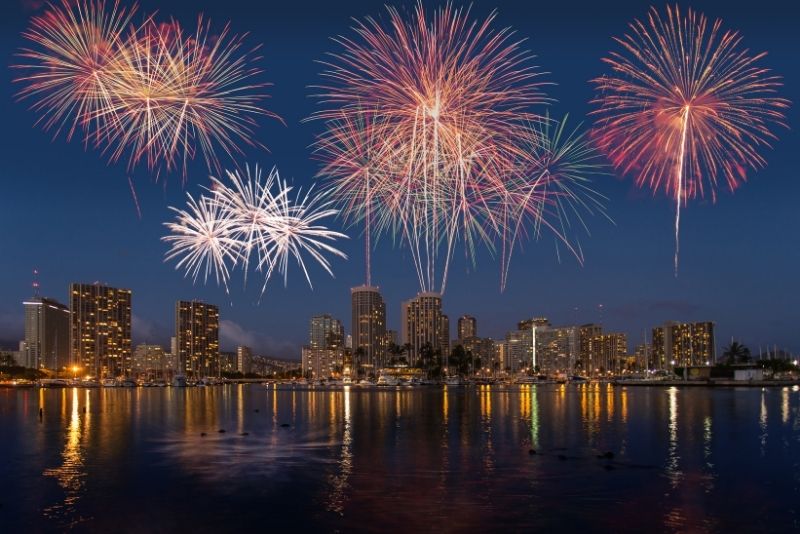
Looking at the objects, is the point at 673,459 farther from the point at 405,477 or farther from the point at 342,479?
the point at 342,479

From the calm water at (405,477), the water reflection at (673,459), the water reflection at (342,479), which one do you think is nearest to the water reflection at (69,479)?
the calm water at (405,477)

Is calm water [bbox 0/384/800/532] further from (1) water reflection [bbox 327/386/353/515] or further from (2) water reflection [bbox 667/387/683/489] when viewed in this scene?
(2) water reflection [bbox 667/387/683/489]

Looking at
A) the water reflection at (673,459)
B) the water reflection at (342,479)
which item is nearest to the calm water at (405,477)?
the water reflection at (342,479)

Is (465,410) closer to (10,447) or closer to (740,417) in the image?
(740,417)

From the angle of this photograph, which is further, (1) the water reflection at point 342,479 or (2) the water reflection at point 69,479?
(1) the water reflection at point 342,479

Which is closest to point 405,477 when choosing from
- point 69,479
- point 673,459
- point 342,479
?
point 342,479

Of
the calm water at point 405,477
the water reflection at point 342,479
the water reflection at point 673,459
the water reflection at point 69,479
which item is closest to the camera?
the calm water at point 405,477

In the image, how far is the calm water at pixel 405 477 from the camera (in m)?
→ 30.4

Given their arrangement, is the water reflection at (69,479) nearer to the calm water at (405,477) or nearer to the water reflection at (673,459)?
the calm water at (405,477)

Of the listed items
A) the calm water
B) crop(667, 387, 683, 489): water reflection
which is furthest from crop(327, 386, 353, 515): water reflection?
crop(667, 387, 683, 489): water reflection

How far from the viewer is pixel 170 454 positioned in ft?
166

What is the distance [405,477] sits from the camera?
39750 mm

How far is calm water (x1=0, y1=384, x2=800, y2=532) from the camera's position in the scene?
3038 cm

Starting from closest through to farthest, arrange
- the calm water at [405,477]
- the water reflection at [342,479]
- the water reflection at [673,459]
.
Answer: the calm water at [405,477], the water reflection at [342,479], the water reflection at [673,459]
